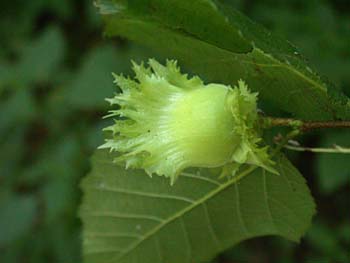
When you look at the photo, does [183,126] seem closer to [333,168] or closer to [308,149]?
[308,149]

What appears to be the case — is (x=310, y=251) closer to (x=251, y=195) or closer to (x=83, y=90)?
(x=83, y=90)

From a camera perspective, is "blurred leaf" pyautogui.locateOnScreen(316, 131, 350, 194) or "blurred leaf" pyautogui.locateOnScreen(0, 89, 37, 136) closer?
"blurred leaf" pyautogui.locateOnScreen(316, 131, 350, 194)

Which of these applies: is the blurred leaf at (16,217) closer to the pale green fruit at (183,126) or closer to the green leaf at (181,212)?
the green leaf at (181,212)

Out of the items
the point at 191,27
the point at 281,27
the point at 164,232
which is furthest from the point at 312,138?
the point at 191,27

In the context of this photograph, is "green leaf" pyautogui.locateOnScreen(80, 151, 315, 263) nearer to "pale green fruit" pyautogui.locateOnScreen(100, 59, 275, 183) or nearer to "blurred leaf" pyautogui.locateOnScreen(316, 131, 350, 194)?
"pale green fruit" pyautogui.locateOnScreen(100, 59, 275, 183)

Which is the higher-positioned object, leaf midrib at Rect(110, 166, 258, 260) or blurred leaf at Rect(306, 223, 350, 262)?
leaf midrib at Rect(110, 166, 258, 260)

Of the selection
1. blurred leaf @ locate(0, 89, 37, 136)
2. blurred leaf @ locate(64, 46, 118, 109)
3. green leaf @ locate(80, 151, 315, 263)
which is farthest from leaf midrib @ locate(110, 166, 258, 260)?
blurred leaf @ locate(0, 89, 37, 136)
